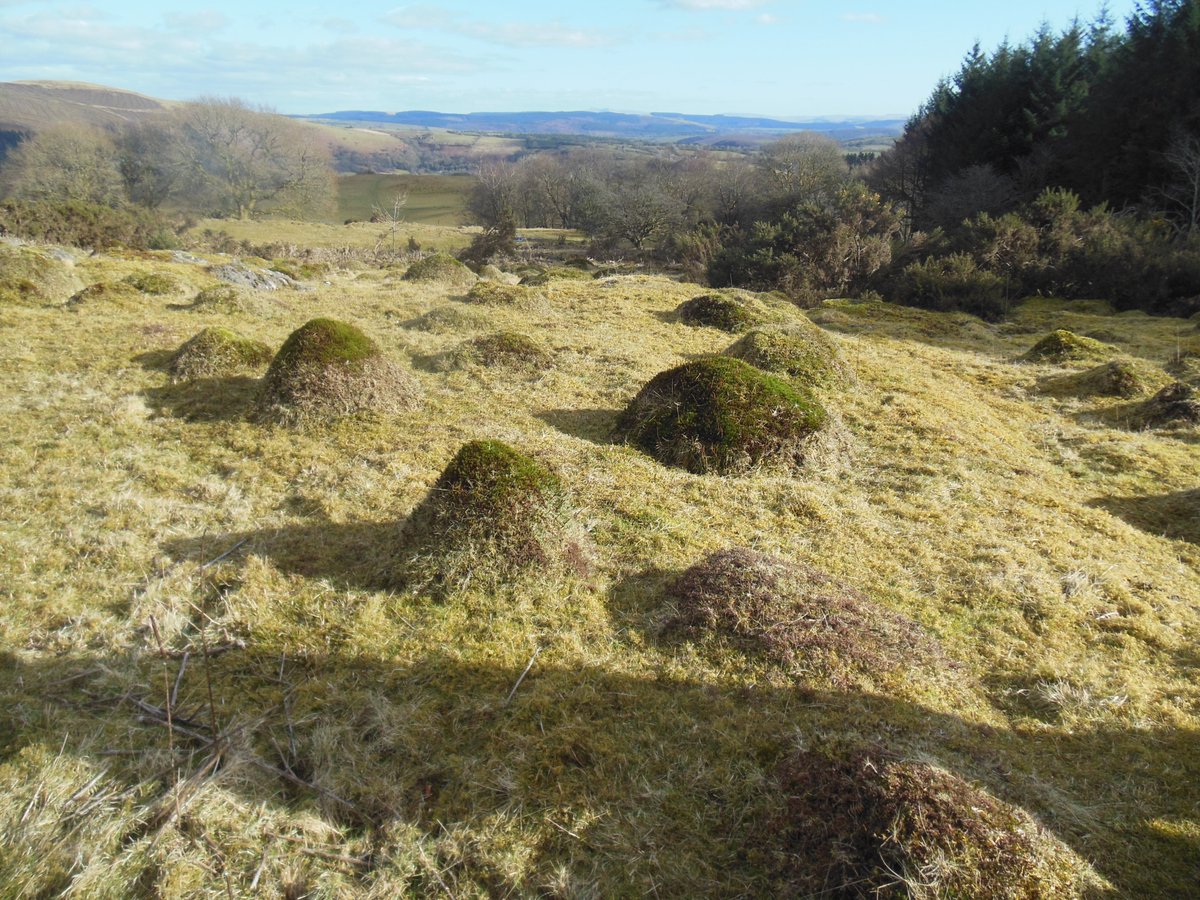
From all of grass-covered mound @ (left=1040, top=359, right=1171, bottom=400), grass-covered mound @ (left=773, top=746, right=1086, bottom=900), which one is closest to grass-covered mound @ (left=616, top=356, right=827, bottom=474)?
grass-covered mound @ (left=773, top=746, right=1086, bottom=900)

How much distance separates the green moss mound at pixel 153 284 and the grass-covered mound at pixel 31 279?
1203 mm

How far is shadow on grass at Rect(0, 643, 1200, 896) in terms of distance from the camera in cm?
307

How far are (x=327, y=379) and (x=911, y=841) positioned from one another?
7713 millimetres

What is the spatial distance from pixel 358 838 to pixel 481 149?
189 m

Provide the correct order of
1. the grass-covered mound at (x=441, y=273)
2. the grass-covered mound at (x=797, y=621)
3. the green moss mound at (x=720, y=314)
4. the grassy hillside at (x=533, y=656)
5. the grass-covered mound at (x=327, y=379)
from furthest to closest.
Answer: the grass-covered mound at (x=441, y=273), the green moss mound at (x=720, y=314), the grass-covered mound at (x=327, y=379), the grass-covered mound at (x=797, y=621), the grassy hillside at (x=533, y=656)

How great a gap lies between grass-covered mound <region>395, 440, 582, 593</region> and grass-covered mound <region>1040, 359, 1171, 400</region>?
38.8 ft

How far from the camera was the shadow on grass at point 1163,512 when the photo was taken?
7223 mm

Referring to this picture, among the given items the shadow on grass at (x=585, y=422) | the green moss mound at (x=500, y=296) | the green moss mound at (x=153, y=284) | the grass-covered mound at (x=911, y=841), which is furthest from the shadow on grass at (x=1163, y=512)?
the green moss mound at (x=153, y=284)

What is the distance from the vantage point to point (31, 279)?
14156 mm

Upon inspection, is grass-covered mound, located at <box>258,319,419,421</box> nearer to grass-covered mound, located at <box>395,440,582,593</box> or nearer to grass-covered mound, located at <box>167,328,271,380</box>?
grass-covered mound, located at <box>167,328,271,380</box>

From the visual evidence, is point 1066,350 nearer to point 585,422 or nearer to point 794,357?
point 794,357

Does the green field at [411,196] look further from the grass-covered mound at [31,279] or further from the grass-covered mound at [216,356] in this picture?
the grass-covered mound at [216,356]

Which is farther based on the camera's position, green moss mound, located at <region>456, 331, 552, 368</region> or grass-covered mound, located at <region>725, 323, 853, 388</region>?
green moss mound, located at <region>456, 331, 552, 368</region>

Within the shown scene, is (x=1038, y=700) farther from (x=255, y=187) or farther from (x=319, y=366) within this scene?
(x=255, y=187)
